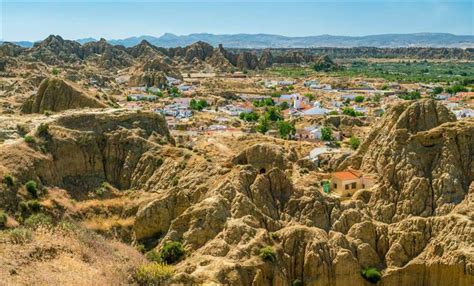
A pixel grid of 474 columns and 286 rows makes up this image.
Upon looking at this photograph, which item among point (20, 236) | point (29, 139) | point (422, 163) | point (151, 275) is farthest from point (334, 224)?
point (29, 139)

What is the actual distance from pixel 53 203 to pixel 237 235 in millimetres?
14326

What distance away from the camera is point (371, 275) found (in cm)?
2986

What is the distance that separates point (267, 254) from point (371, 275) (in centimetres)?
597

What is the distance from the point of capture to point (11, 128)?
44.3m

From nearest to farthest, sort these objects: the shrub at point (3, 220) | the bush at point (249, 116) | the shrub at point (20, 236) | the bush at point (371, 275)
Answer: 1. the shrub at point (20, 236)
2. the bush at point (371, 275)
3. the shrub at point (3, 220)
4. the bush at point (249, 116)

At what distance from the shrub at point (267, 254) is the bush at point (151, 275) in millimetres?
4839

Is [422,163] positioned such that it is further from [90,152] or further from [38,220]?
[90,152]

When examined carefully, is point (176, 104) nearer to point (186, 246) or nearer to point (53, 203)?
point (53, 203)

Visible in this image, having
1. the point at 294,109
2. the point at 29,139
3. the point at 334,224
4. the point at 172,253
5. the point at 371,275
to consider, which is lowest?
the point at 294,109

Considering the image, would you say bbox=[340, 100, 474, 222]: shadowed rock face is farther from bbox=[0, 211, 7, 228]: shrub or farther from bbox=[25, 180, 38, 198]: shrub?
bbox=[0, 211, 7, 228]: shrub

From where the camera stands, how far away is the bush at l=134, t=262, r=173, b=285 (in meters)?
26.4

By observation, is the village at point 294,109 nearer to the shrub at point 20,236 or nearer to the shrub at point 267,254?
the shrub at point 267,254

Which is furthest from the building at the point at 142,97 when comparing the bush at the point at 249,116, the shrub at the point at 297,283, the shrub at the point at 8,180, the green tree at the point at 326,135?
the shrub at the point at 297,283

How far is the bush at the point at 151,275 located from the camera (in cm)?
2642
